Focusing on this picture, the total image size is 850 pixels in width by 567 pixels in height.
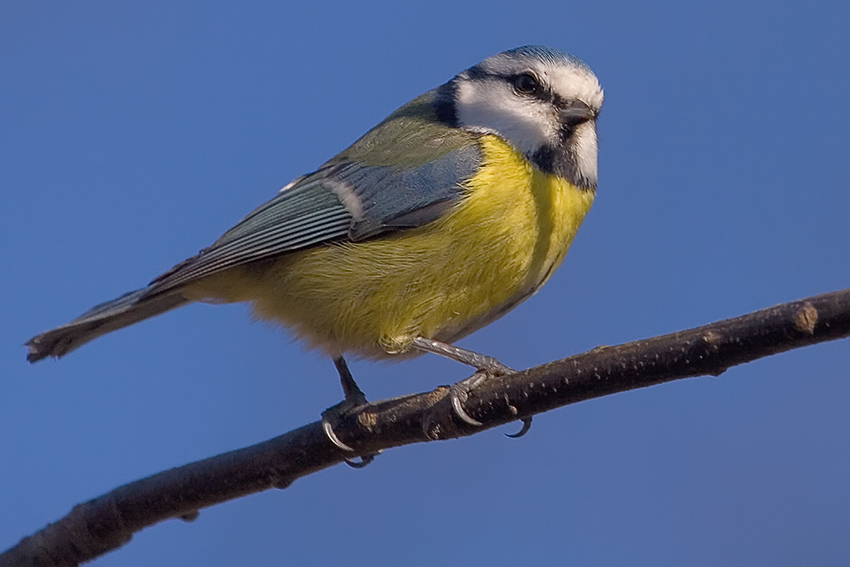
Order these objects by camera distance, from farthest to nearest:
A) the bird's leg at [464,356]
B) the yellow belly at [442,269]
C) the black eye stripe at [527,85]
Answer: the black eye stripe at [527,85], the yellow belly at [442,269], the bird's leg at [464,356]

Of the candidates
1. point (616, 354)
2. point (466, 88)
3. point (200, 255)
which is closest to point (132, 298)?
point (200, 255)

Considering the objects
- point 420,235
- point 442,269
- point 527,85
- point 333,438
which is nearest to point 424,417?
point 333,438

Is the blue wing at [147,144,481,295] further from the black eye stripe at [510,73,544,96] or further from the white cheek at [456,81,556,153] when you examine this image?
the black eye stripe at [510,73,544,96]

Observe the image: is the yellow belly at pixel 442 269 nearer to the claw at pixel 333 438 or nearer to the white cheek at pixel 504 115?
the white cheek at pixel 504 115

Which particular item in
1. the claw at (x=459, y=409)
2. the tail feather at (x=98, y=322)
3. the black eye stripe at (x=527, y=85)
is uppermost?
the black eye stripe at (x=527, y=85)

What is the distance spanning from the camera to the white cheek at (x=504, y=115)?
2.79 m

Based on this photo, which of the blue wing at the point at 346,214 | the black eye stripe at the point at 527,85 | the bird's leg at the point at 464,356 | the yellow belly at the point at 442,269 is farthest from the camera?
the black eye stripe at the point at 527,85

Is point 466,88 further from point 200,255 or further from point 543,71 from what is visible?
point 200,255

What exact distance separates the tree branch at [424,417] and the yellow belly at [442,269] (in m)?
0.38

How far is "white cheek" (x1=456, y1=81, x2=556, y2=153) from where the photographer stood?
2.79 m

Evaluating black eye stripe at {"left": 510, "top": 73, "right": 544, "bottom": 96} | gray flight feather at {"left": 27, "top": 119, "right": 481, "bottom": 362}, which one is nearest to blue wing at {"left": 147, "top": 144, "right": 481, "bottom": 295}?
gray flight feather at {"left": 27, "top": 119, "right": 481, "bottom": 362}

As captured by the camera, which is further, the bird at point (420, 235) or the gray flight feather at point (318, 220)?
the gray flight feather at point (318, 220)

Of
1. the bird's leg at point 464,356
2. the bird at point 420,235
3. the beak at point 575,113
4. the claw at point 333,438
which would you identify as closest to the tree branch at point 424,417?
the claw at point 333,438

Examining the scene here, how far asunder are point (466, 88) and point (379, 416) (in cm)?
132
